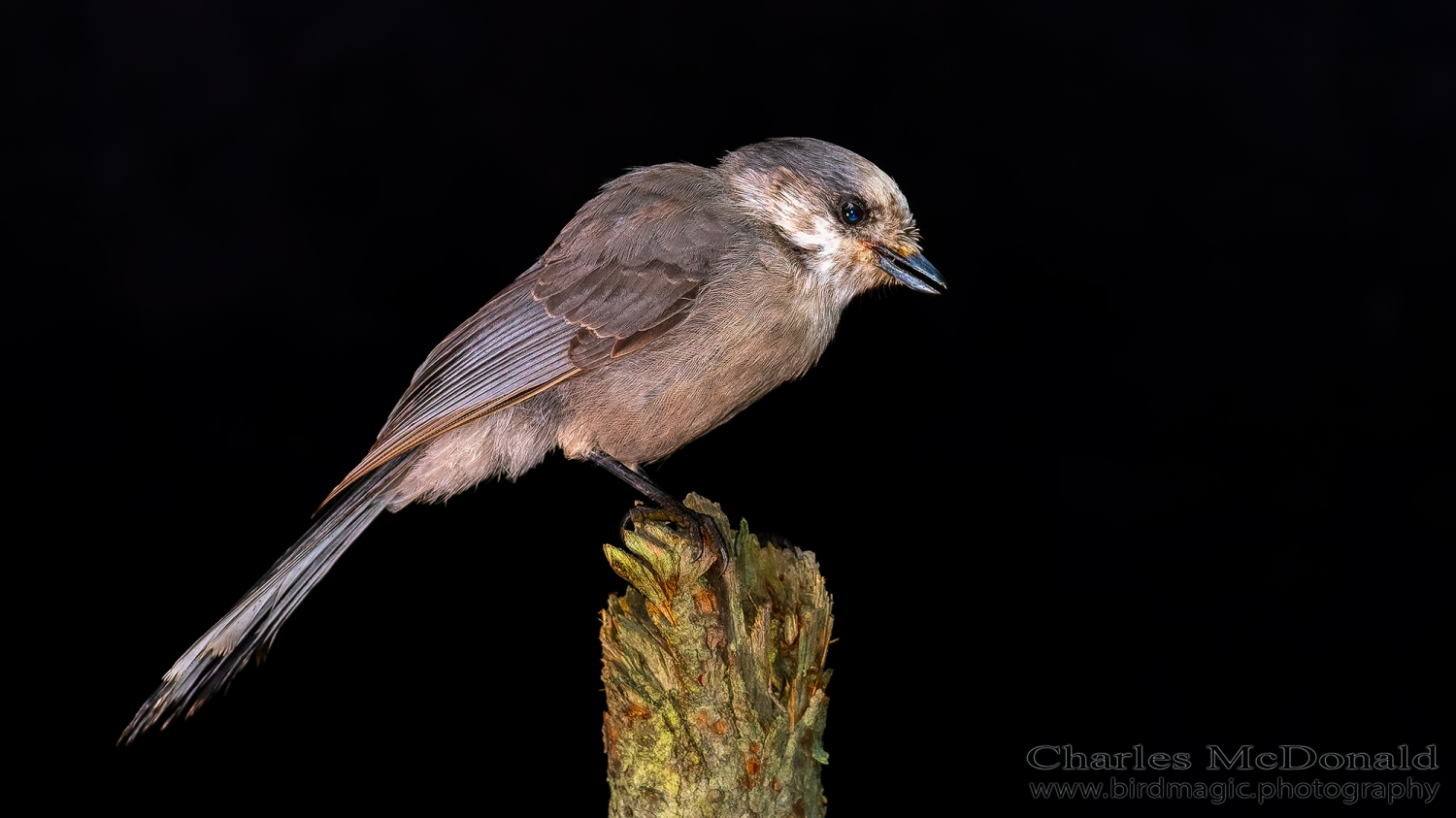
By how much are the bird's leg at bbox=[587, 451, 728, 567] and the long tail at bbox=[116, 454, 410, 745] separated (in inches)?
26.3

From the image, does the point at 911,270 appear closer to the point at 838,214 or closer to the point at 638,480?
the point at 838,214

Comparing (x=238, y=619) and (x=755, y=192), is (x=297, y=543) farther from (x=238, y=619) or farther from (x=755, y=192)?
(x=755, y=192)

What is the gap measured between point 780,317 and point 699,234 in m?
0.31

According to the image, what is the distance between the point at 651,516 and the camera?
315cm

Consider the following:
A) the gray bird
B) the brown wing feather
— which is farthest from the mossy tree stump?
the brown wing feather

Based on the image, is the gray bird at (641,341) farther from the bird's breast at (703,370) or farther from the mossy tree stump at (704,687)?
the mossy tree stump at (704,687)

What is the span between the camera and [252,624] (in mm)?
3053

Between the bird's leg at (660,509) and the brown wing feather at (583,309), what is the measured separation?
0.29 metres

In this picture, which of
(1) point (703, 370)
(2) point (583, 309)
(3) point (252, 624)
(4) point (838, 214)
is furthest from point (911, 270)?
(3) point (252, 624)

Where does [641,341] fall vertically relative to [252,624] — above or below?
above

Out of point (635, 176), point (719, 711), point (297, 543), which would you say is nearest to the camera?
point (719, 711)

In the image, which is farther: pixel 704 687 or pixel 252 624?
pixel 252 624

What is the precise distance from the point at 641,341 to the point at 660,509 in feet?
1.52

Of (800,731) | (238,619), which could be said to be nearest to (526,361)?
(238,619)
